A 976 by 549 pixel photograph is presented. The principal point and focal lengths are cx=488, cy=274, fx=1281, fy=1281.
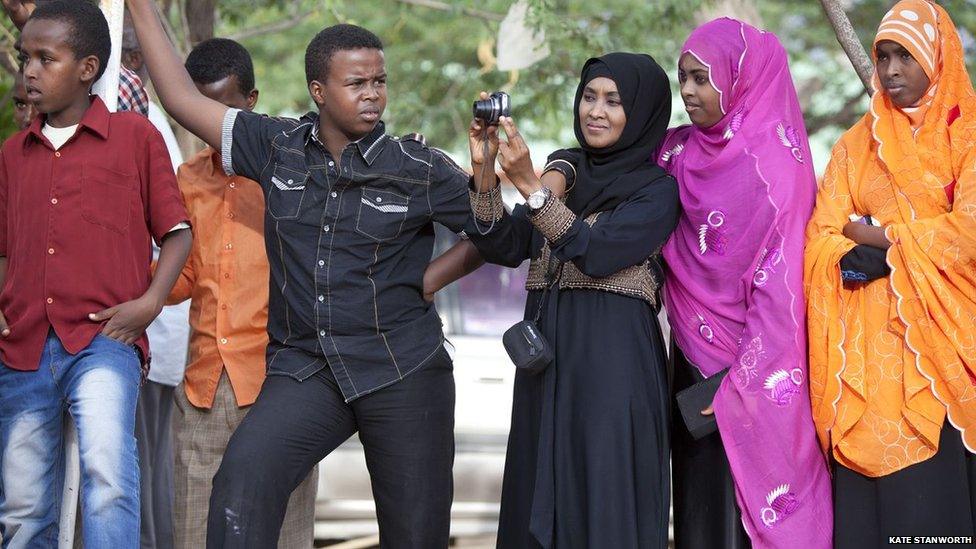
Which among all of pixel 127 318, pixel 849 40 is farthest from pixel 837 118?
pixel 127 318

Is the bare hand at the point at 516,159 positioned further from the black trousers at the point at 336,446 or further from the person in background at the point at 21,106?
the person in background at the point at 21,106

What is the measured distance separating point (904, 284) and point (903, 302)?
0.19 feet

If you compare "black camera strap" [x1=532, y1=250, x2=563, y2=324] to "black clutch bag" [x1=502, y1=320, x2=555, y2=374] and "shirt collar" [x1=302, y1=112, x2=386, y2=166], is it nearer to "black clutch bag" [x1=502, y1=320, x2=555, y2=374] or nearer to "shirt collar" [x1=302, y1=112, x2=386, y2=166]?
"black clutch bag" [x1=502, y1=320, x2=555, y2=374]

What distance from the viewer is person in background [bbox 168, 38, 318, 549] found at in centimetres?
454

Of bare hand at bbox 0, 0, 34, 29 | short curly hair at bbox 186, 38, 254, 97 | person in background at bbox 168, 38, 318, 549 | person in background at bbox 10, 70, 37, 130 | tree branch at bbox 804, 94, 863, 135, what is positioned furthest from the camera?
tree branch at bbox 804, 94, 863, 135

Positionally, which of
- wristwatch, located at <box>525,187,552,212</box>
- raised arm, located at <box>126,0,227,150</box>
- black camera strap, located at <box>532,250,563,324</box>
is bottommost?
black camera strap, located at <box>532,250,563,324</box>

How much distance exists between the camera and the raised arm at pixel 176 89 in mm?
4336

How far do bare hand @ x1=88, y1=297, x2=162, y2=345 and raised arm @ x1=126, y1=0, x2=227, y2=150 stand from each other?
606 millimetres

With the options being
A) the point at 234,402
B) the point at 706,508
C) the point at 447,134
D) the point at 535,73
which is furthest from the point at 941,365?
the point at 447,134

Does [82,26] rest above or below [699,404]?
above

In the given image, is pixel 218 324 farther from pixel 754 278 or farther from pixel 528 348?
pixel 754 278

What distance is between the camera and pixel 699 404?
420 centimetres

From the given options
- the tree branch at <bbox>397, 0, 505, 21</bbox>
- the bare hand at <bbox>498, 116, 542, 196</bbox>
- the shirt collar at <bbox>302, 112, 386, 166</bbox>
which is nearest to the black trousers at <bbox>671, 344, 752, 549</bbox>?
the bare hand at <bbox>498, 116, 542, 196</bbox>

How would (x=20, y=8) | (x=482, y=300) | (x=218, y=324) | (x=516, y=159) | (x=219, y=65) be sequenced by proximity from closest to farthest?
(x=516, y=159)
(x=218, y=324)
(x=219, y=65)
(x=20, y=8)
(x=482, y=300)
